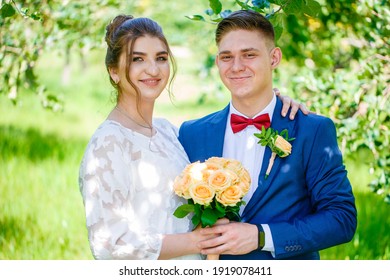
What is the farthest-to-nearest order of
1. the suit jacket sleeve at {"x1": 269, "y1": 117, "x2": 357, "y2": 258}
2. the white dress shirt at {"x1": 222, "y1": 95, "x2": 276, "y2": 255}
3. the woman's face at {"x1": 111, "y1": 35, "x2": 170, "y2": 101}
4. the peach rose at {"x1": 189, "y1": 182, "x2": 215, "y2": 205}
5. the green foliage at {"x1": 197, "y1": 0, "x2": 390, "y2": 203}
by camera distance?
the green foliage at {"x1": 197, "y1": 0, "x2": 390, "y2": 203} < the white dress shirt at {"x1": 222, "y1": 95, "x2": 276, "y2": 255} < the woman's face at {"x1": 111, "y1": 35, "x2": 170, "y2": 101} < the suit jacket sleeve at {"x1": 269, "y1": 117, "x2": 357, "y2": 258} < the peach rose at {"x1": 189, "y1": 182, "x2": 215, "y2": 205}

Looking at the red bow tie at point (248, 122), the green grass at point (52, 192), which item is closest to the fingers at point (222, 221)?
the red bow tie at point (248, 122)

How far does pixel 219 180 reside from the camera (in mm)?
2658

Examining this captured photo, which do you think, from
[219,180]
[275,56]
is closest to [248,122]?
[275,56]

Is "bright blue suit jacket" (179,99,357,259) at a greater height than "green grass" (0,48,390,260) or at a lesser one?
greater

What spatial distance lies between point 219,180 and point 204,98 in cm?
361

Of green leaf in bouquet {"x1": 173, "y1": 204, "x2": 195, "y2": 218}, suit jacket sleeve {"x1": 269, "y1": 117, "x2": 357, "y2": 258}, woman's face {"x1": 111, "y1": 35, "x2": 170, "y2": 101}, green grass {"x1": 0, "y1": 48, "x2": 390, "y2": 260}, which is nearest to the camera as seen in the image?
green leaf in bouquet {"x1": 173, "y1": 204, "x2": 195, "y2": 218}

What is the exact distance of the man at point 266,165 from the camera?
2.87 metres

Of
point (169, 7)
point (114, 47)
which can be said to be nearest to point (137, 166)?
point (114, 47)

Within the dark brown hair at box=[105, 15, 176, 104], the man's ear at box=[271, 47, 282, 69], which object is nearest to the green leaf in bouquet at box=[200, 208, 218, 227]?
the dark brown hair at box=[105, 15, 176, 104]

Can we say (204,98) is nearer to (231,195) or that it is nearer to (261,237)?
(261,237)

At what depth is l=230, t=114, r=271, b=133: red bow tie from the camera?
312 cm

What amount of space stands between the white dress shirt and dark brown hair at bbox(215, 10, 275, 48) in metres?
0.36

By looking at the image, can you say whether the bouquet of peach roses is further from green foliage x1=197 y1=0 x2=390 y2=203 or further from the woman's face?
green foliage x1=197 y1=0 x2=390 y2=203

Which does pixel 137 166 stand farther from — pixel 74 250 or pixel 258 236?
pixel 74 250
